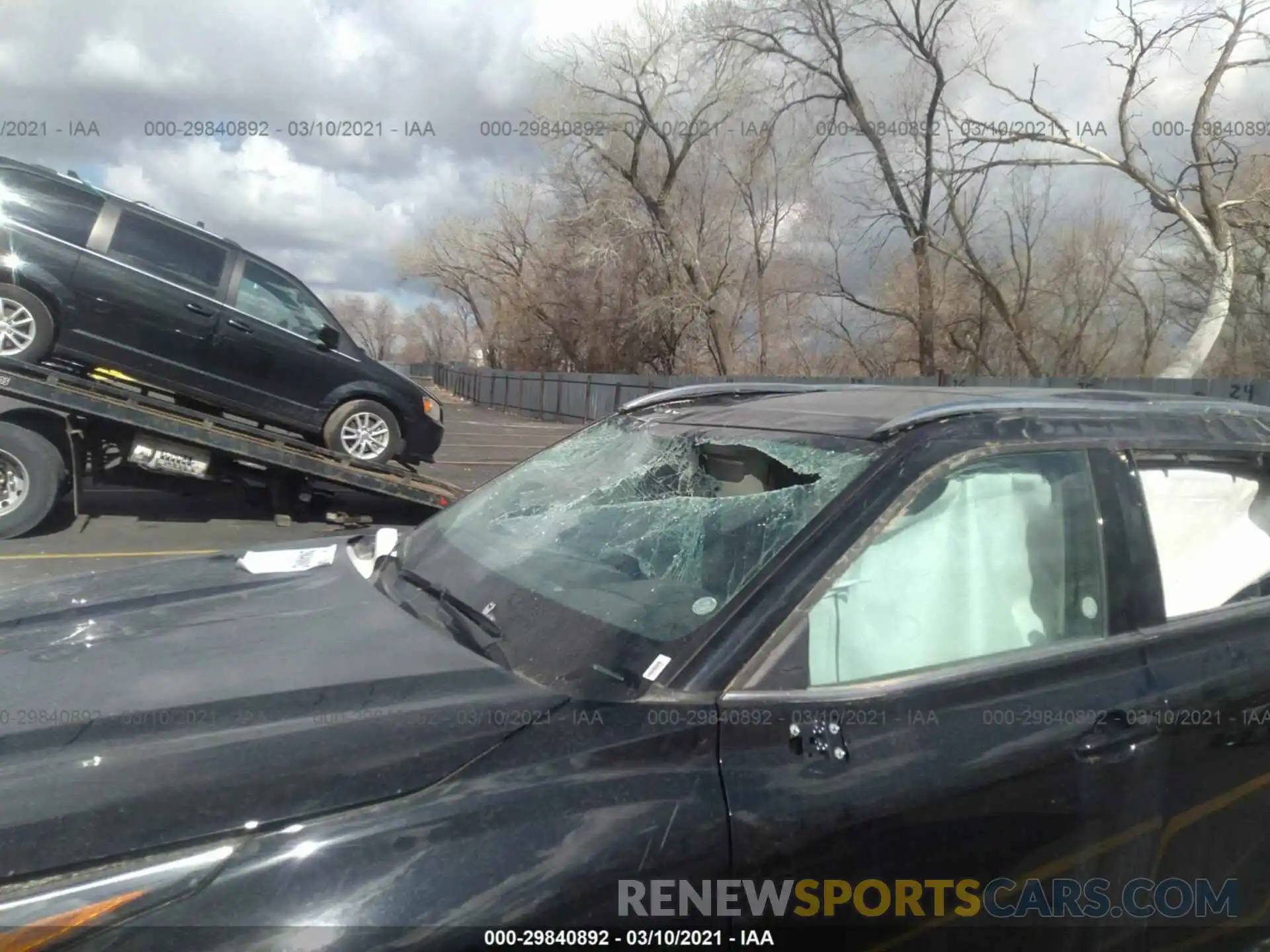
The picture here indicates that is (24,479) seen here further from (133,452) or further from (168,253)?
(168,253)

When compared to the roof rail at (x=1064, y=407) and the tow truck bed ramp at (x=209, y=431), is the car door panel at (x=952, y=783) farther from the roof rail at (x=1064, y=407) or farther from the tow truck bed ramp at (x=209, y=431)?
the tow truck bed ramp at (x=209, y=431)

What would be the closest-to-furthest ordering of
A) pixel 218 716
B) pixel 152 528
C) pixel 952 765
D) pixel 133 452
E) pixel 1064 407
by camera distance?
pixel 218 716
pixel 952 765
pixel 1064 407
pixel 133 452
pixel 152 528

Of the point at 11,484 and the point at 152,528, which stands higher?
the point at 11,484

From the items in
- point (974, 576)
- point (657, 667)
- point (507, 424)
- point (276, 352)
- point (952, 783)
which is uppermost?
point (507, 424)

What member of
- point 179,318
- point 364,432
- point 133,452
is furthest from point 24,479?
point 364,432

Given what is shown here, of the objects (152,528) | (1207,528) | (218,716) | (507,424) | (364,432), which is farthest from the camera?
(507,424)

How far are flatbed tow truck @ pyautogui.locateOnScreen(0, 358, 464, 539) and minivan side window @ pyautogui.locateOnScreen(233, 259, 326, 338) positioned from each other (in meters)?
1.00

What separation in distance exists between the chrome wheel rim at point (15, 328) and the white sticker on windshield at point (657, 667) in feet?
24.2

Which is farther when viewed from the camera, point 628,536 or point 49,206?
point 49,206

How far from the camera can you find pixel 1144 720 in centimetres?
204

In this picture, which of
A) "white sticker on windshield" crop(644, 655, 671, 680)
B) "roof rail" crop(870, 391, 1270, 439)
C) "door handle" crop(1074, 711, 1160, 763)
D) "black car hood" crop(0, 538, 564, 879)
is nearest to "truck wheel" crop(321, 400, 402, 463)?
"black car hood" crop(0, 538, 564, 879)

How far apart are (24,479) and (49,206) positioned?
2195mm

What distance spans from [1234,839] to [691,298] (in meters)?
30.8

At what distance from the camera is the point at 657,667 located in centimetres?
183
